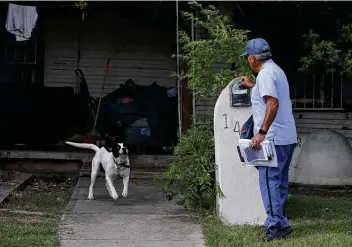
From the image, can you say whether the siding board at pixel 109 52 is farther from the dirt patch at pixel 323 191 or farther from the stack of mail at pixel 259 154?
the stack of mail at pixel 259 154

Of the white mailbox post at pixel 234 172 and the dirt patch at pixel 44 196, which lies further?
the dirt patch at pixel 44 196

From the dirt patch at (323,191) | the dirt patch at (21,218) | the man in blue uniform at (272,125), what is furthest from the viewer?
the dirt patch at (323,191)

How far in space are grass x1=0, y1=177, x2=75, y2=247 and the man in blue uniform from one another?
211 centimetres

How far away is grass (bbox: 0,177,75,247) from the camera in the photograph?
6617 millimetres

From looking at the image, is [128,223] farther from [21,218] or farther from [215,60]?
[215,60]

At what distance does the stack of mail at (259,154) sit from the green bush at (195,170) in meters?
1.22

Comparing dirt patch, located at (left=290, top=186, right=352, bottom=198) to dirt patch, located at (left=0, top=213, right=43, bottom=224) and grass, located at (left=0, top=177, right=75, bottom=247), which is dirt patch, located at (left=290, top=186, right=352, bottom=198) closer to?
grass, located at (left=0, top=177, right=75, bottom=247)

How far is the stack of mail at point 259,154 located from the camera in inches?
249

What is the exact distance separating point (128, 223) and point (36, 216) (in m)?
1.23

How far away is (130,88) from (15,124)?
2.37m

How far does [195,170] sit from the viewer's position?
308 inches

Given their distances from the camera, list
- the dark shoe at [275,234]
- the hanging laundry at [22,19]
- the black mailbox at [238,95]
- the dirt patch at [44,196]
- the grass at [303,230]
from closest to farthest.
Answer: the grass at [303,230]
the dark shoe at [275,234]
the black mailbox at [238,95]
the dirt patch at [44,196]
the hanging laundry at [22,19]

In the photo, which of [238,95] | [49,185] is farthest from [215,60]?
[49,185]

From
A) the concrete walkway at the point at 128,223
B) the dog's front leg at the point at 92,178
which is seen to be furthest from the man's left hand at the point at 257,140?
the dog's front leg at the point at 92,178
